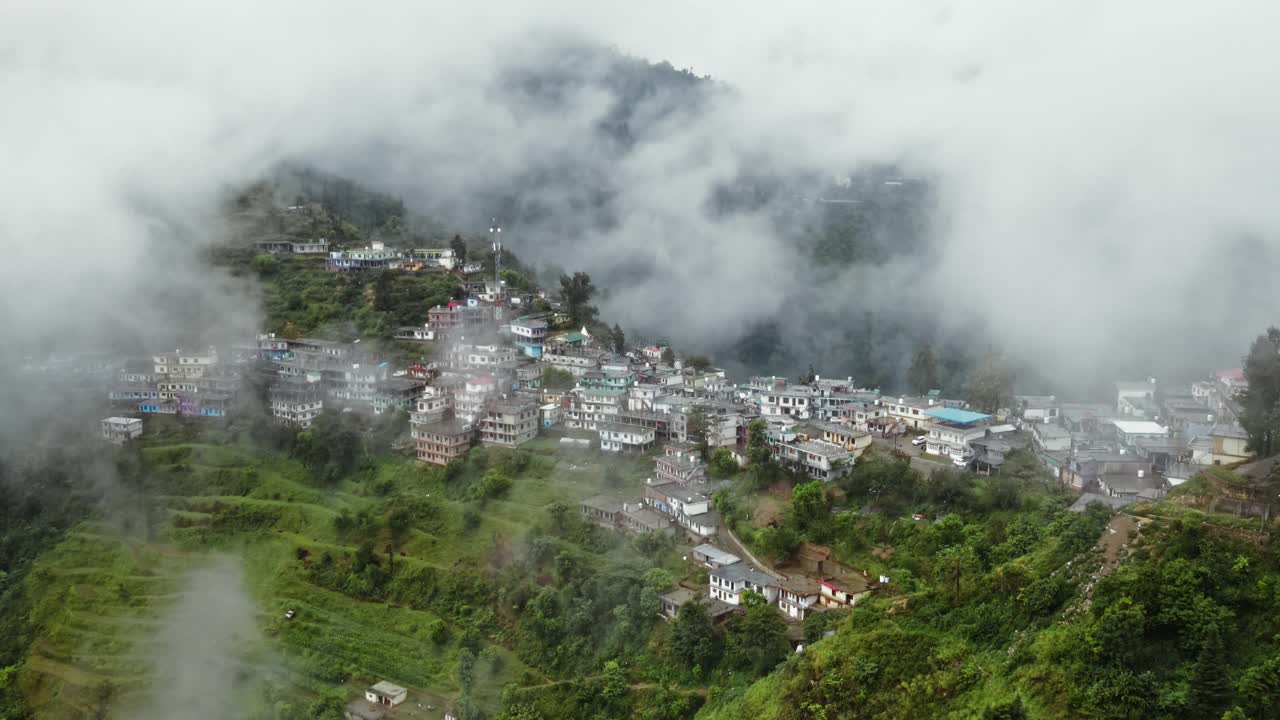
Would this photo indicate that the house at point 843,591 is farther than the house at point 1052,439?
No

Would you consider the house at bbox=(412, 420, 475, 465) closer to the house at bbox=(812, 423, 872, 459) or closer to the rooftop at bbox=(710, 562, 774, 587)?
the house at bbox=(812, 423, 872, 459)

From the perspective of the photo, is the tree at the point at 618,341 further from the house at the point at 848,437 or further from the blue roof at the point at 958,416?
the blue roof at the point at 958,416

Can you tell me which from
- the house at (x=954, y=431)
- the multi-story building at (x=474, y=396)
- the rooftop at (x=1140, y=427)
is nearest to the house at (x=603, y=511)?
the multi-story building at (x=474, y=396)

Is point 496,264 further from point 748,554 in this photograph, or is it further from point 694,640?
point 694,640

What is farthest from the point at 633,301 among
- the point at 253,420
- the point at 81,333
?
the point at 81,333

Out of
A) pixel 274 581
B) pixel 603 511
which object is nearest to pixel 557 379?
pixel 603 511

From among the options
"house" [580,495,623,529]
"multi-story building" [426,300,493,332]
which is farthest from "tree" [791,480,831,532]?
"multi-story building" [426,300,493,332]
